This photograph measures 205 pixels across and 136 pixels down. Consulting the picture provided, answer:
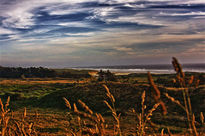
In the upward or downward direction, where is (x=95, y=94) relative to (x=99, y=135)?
downward

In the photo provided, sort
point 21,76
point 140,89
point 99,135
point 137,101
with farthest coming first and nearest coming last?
point 21,76 → point 140,89 → point 137,101 → point 99,135

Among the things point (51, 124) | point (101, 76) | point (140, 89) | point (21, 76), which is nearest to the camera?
point (51, 124)

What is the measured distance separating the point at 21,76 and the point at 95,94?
332 feet

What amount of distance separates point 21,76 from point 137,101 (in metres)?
108

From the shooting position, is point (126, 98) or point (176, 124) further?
point (126, 98)

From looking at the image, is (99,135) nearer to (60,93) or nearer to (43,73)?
(60,93)

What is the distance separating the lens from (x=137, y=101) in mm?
22641

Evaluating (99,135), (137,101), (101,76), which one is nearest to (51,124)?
(137,101)

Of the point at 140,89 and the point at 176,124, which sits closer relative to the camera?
the point at 176,124

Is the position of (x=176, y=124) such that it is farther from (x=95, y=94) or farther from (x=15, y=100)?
(x=15, y=100)

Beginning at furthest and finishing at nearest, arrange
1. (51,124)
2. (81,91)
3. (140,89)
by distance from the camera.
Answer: (81,91) < (140,89) < (51,124)

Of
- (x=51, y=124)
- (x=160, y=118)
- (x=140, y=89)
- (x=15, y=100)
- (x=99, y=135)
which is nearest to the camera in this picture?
(x=99, y=135)

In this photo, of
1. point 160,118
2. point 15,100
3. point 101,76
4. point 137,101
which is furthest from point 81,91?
point 101,76

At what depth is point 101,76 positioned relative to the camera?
6281 centimetres
